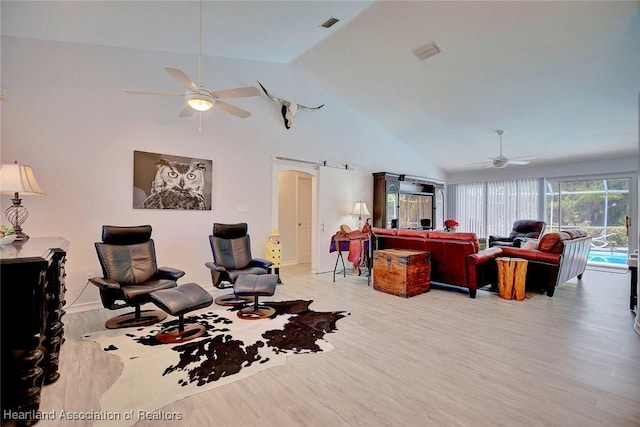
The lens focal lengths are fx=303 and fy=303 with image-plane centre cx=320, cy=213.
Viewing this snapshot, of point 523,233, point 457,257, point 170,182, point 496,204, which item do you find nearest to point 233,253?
point 170,182

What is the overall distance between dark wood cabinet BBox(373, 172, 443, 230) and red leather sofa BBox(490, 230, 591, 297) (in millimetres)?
2934

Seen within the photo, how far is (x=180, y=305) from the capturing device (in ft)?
9.40

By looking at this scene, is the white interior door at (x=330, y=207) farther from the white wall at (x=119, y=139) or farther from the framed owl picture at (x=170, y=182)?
the framed owl picture at (x=170, y=182)

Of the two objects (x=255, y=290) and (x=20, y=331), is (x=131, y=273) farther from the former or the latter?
(x=20, y=331)

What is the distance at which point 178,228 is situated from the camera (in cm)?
456

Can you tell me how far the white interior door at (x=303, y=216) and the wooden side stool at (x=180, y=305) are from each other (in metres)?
4.25

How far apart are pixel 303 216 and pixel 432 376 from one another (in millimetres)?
5413

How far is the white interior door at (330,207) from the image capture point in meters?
6.27

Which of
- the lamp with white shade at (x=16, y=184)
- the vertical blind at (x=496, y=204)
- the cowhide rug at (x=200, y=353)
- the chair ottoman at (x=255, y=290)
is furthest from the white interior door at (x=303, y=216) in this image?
the vertical blind at (x=496, y=204)

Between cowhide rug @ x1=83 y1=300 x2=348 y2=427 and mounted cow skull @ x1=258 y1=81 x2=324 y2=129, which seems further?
mounted cow skull @ x1=258 y1=81 x2=324 y2=129

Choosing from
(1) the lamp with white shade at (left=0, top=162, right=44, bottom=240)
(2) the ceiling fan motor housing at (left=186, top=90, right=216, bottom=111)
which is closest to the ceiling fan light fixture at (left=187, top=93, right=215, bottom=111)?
(2) the ceiling fan motor housing at (left=186, top=90, right=216, bottom=111)

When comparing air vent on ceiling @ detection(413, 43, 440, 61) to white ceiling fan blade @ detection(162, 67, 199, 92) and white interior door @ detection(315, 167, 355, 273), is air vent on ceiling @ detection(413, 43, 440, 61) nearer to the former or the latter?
white interior door @ detection(315, 167, 355, 273)

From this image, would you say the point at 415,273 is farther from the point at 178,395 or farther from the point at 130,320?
the point at 130,320

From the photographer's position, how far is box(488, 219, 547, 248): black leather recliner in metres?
7.38
